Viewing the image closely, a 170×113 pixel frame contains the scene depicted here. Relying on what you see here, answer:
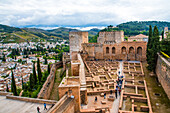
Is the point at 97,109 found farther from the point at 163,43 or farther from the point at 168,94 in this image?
the point at 163,43

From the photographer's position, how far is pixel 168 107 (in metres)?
10.5

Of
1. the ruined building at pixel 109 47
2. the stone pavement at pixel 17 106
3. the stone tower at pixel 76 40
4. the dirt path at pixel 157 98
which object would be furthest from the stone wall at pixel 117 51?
the stone pavement at pixel 17 106

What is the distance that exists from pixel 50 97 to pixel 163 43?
53.0 feet

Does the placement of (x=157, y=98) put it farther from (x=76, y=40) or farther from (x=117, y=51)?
(x=76, y=40)

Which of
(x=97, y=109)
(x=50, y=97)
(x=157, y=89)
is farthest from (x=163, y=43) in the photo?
(x=50, y=97)

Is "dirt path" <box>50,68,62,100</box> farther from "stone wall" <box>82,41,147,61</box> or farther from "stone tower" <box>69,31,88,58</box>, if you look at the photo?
"stone wall" <box>82,41,147,61</box>

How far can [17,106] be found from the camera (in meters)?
9.56

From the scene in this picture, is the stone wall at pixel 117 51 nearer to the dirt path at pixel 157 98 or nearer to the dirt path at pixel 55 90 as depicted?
the dirt path at pixel 55 90

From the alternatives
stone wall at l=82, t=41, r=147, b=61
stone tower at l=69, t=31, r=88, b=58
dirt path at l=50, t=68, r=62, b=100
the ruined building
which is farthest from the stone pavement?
stone wall at l=82, t=41, r=147, b=61

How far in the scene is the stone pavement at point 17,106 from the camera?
8.84 metres

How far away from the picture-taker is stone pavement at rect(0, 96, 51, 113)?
8844 mm

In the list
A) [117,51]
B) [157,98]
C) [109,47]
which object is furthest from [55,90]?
[157,98]

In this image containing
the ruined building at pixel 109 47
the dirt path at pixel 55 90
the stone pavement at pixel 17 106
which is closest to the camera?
the stone pavement at pixel 17 106

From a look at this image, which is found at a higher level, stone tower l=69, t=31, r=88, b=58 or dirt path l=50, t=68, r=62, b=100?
stone tower l=69, t=31, r=88, b=58
